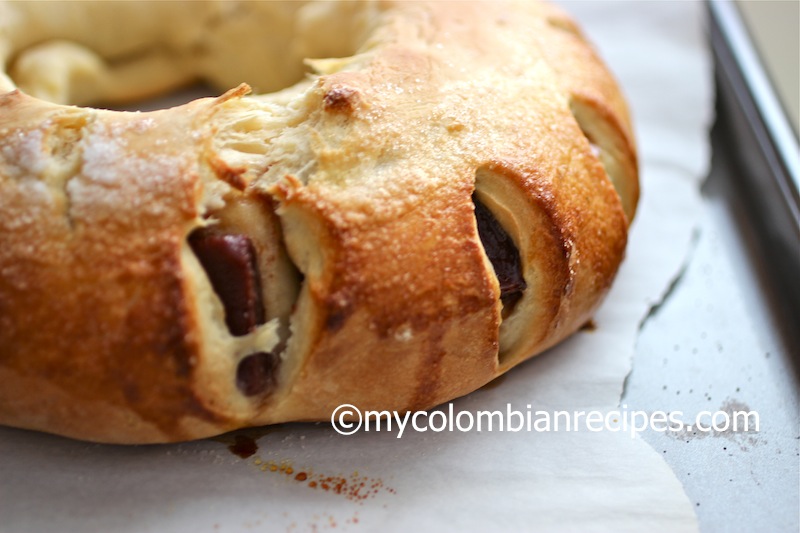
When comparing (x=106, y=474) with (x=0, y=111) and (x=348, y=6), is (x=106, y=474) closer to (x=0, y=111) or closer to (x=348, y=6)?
(x=0, y=111)

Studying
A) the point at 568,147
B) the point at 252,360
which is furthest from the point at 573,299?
the point at 252,360

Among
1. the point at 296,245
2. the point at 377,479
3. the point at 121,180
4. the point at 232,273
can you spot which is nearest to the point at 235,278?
the point at 232,273

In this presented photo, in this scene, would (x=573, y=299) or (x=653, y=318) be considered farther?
(x=653, y=318)

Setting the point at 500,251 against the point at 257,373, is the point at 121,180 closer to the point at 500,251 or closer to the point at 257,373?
the point at 257,373

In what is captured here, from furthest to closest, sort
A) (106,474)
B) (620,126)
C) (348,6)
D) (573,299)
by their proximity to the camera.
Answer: (348,6) < (620,126) < (573,299) < (106,474)

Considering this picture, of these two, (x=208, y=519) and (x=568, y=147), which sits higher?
(x=568, y=147)

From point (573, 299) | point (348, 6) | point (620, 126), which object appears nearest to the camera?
point (573, 299)
